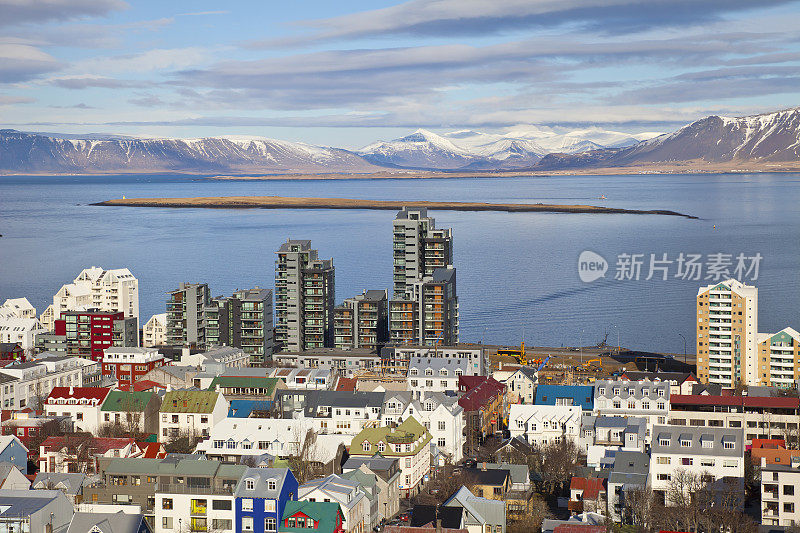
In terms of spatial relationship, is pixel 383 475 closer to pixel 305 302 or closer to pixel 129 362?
pixel 129 362

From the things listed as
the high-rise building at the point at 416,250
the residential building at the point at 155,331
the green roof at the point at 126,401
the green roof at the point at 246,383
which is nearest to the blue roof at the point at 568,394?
the green roof at the point at 246,383

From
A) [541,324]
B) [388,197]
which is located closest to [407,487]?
[541,324]

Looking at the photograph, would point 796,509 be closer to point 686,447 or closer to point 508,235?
point 686,447

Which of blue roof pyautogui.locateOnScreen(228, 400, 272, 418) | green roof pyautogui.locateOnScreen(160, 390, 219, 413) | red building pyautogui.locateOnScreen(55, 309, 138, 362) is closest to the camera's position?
green roof pyautogui.locateOnScreen(160, 390, 219, 413)

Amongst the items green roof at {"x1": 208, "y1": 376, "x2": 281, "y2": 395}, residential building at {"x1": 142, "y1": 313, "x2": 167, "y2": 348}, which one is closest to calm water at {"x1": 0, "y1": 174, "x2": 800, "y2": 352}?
residential building at {"x1": 142, "y1": 313, "x2": 167, "y2": 348}

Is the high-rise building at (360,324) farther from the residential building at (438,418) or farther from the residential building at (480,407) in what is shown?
the residential building at (438,418)

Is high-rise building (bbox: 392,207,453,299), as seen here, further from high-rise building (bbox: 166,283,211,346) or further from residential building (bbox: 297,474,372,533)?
residential building (bbox: 297,474,372,533)

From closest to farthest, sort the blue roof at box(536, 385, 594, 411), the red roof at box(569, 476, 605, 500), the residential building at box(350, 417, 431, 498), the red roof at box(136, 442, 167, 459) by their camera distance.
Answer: the red roof at box(569, 476, 605, 500) < the red roof at box(136, 442, 167, 459) < the residential building at box(350, 417, 431, 498) < the blue roof at box(536, 385, 594, 411)

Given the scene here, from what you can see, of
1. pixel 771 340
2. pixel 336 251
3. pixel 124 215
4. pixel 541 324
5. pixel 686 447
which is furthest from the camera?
pixel 124 215
